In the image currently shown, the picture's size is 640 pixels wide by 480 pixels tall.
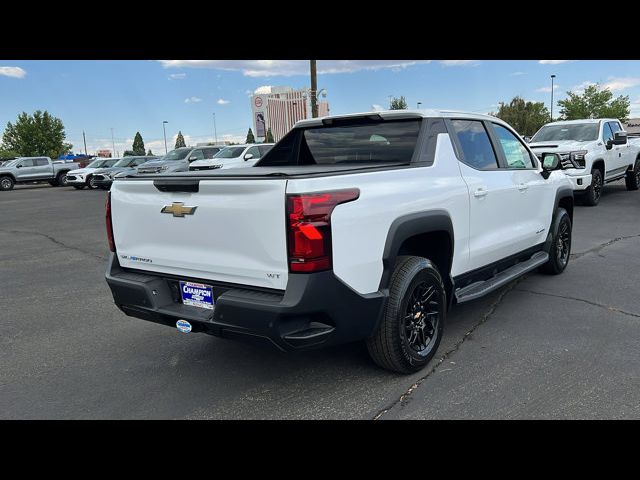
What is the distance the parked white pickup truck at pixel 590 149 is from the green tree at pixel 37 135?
229 ft

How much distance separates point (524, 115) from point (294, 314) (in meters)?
59.7

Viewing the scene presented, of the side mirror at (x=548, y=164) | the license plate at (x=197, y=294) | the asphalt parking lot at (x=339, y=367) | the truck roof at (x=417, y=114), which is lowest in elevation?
the asphalt parking lot at (x=339, y=367)

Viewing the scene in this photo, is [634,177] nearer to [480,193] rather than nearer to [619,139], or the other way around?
[619,139]

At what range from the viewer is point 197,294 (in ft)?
11.0

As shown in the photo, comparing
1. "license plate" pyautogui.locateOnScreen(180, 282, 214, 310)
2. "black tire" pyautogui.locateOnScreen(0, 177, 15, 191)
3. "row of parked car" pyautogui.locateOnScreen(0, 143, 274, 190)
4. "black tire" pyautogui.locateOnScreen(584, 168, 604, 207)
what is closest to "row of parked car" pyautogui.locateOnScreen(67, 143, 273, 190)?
"row of parked car" pyautogui.locateOnScreen(0, 143, 274, 190)

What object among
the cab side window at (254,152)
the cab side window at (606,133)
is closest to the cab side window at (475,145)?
the cab side window at (606,133)

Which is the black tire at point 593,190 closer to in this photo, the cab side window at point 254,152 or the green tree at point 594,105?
the cab side window at point 254,152

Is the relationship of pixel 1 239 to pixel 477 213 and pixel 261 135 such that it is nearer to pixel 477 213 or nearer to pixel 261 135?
pixel 477 213

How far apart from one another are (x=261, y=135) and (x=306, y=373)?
229 feet

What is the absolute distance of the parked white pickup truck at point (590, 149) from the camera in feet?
37.2

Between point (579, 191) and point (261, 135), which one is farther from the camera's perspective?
point (261, 135)

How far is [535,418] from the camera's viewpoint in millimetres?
2988

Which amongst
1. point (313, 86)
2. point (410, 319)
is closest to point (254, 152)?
point (313, 86)
